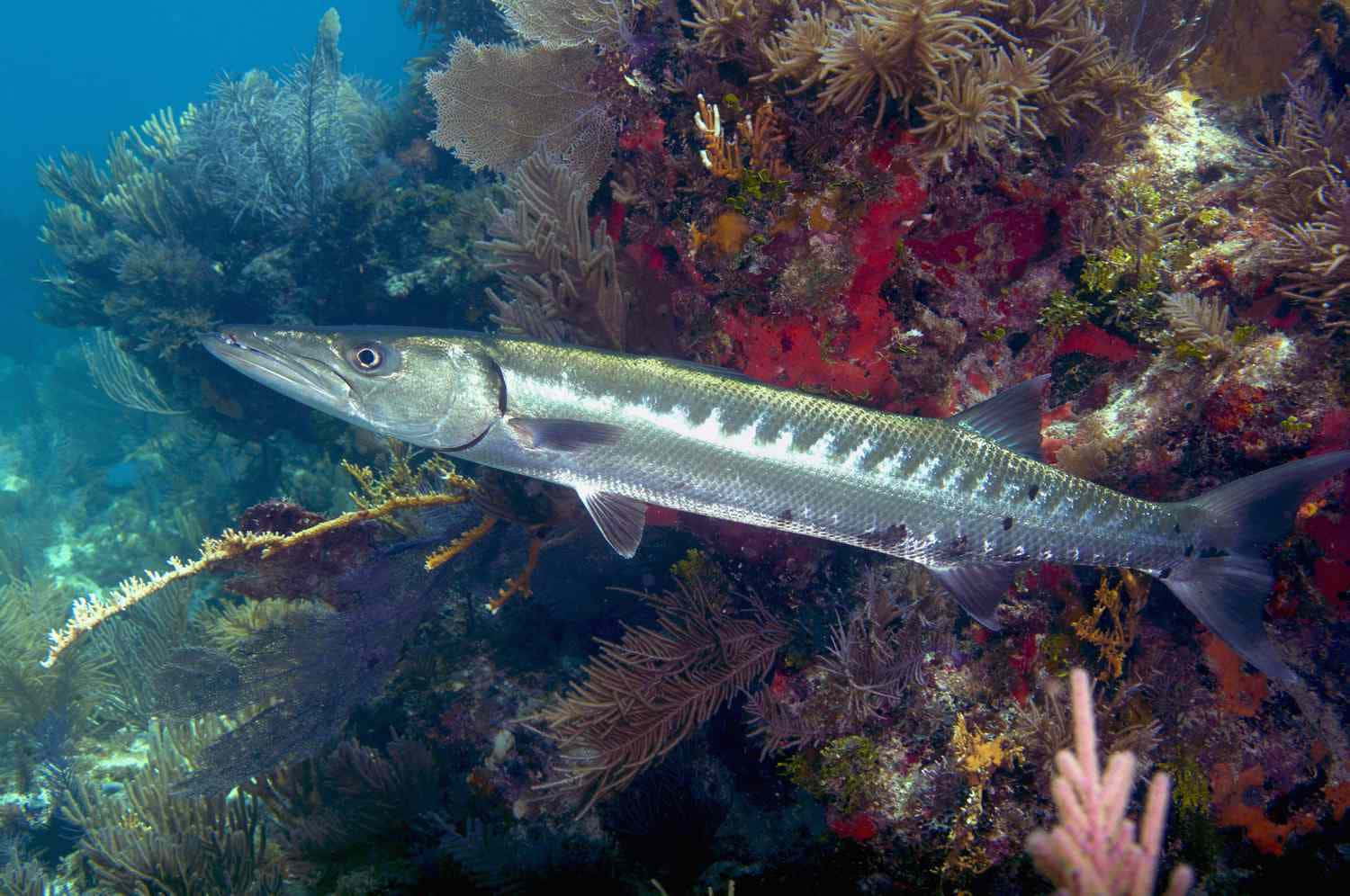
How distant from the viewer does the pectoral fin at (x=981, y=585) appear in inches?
125

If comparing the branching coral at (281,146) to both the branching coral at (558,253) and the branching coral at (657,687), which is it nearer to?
the branching coral at (558,253)

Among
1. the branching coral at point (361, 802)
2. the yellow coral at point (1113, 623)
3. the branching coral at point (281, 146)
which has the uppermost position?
the branching coral at point (281, 146)

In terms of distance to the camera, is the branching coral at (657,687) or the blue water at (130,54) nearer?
the branching coral at (657,687)

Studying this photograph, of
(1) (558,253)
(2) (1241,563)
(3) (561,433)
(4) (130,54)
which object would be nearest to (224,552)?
(3) (561,433)

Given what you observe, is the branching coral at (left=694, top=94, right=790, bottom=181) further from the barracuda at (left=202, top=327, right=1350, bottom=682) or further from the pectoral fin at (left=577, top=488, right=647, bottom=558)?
the pectoral fin at (left=577, top=488, right=647, bottom=558)

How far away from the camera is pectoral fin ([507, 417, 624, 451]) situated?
10.5ft

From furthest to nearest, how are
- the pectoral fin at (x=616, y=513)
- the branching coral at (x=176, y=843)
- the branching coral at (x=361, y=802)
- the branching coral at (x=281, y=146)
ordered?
the branching coral at (x=281, y=146) → the branching coral at (x=176, y=843) → the branching coral at (x=361, y=802) → the pectoral fin at (x=616, y=513)

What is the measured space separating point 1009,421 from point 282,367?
3623 mm

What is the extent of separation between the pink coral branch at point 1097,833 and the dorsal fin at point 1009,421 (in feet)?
6.54

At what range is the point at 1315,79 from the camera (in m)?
4.07

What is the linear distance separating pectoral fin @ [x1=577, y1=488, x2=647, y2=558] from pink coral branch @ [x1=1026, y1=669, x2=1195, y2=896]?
217 cm

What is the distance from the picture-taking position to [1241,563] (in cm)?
316

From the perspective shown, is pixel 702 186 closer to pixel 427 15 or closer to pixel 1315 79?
pixel 1315 79

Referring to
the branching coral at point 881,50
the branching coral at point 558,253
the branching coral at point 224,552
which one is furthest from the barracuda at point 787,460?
the branching coral at point 881,50
